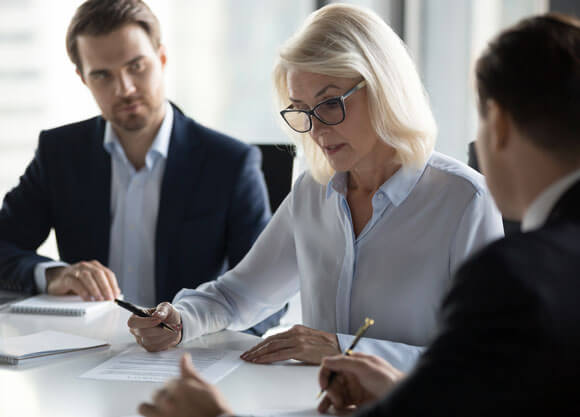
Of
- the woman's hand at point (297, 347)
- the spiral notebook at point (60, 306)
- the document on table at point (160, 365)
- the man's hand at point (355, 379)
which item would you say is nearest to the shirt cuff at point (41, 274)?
the spiral notebook at point (60, 306)

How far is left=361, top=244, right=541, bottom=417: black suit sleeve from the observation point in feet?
2.29

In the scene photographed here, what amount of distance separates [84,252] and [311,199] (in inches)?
45.0

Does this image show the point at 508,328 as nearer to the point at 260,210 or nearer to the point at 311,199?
the point at 311,199

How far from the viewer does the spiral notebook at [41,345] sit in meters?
1.58

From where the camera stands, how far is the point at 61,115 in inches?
173

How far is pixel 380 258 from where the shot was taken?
1.67 metres

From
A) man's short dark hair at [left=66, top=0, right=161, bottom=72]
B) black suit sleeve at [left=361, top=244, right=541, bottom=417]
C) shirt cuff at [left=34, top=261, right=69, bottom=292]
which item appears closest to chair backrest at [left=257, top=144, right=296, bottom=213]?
man's short dark hair at [left=66, top=0, right=161, bottom=72]

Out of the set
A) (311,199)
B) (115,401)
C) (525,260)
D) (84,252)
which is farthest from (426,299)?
(84,252)

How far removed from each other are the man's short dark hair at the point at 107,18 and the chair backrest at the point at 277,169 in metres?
0.63

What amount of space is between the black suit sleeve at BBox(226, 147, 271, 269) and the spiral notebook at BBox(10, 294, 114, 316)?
0.53m

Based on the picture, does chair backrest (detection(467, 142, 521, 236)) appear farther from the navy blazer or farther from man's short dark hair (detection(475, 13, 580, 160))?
man's short dark hair (detection(475, 13, 580, 160))

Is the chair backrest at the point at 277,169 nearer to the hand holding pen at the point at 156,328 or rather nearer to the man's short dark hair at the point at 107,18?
the man's short dark hair at the point at 107,18

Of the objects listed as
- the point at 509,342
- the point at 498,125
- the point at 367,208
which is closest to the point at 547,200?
the point at 498,125

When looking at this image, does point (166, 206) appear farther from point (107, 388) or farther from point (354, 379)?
point (354, 379)
